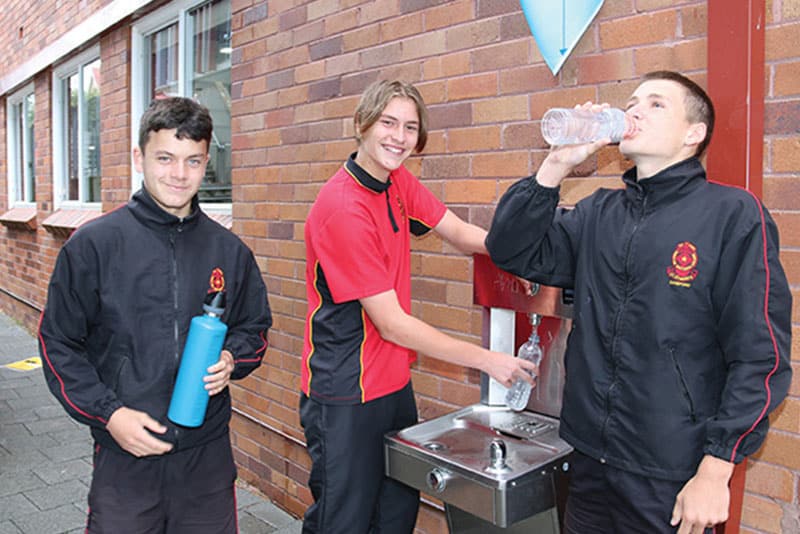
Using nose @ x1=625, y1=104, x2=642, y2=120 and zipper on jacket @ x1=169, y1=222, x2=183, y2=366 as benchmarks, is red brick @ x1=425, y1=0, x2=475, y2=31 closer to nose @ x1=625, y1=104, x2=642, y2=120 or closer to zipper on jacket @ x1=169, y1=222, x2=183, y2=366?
nose @ x1=625, y1=104, x2=642, y2=120

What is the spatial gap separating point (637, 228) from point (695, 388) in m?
0.42

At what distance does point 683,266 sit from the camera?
1.72 m

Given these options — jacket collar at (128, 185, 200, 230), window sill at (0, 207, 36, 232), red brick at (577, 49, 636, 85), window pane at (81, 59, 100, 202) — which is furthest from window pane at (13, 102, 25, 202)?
red brick at (577, 49, 636, 85)

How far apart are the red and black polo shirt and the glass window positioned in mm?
5765

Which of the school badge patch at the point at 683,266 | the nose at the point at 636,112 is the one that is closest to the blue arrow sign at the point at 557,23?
the nose at the point at 636,112

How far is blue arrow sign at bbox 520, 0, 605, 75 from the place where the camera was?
7.89 ft

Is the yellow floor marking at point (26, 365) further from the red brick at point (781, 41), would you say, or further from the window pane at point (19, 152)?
the red brick at point (781, 41)

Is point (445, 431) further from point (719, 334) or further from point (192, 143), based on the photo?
point (192, 143)

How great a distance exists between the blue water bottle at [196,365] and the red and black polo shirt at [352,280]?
415 millimetres

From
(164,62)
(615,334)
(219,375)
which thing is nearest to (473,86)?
(615,334)

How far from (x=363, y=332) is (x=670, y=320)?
42.8 inches

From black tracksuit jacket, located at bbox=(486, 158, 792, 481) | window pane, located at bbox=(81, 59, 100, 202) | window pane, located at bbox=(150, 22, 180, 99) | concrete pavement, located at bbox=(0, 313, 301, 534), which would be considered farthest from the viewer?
window pane, located at bbox=(81, 59, 100, 202)

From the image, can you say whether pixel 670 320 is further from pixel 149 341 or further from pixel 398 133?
→ pixel 149 341

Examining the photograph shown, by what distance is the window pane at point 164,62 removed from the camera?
18.7ft
